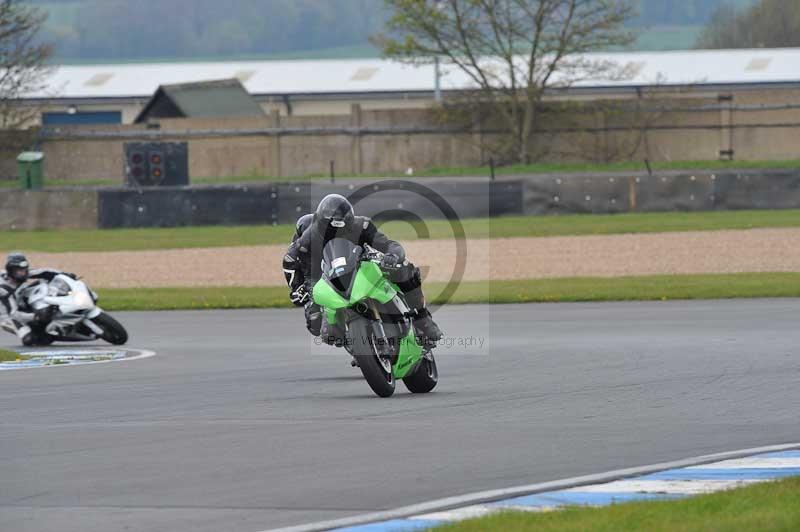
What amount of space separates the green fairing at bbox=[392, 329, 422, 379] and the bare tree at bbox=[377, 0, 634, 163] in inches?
1592

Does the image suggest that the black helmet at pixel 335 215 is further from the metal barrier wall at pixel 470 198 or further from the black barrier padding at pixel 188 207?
the black barrier padding at pixel 188 207

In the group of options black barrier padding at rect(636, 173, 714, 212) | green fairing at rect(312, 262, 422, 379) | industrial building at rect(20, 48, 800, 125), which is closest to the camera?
green fairing at rect(312, 262, 422, 379)

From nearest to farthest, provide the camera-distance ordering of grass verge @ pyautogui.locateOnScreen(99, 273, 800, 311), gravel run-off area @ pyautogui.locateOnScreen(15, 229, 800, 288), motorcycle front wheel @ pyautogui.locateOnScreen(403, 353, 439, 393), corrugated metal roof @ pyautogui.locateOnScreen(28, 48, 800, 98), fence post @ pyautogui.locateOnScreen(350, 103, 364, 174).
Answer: motorcycle front wheel @ pyautogui.locateOnScreen(403, 353, 439, 393)
grass verge @ pyautogui.locateOnScreen(99, 273, 800, 311)
gravel run-off area @ pyautogui.locateOnScreen(15, 229, 800, 288)
fence post @ pyautogui.locateOnScreen(350, 103, 364, 174)
corrugated metal roof @ pyautogui.locateOnScreen(28, 48, 800, 98)

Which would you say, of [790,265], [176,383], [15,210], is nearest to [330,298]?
[176,383]

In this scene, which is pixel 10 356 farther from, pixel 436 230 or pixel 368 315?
pixel 436 230

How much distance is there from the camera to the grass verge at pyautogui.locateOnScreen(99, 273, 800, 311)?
22984 mm

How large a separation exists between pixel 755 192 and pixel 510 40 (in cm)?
1678

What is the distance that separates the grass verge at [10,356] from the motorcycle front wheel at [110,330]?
1.36 meters

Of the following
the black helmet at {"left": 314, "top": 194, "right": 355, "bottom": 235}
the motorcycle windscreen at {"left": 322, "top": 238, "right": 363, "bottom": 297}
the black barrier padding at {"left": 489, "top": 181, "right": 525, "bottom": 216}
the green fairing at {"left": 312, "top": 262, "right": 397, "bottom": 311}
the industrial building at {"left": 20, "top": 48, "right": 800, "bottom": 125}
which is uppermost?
the industrial building at {"left": 20, "top": 48, "right": 800, "bottom": 125}

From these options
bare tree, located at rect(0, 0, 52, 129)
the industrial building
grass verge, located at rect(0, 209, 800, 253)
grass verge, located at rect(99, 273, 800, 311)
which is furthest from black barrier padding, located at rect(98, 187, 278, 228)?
the industrial building

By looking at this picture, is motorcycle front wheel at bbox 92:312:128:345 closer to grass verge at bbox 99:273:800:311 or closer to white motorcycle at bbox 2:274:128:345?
white motorcycle at bbox 2:274:128:345

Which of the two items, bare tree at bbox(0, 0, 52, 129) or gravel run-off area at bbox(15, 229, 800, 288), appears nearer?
gravel run-off area at bbox(15, 229, 800, 288)

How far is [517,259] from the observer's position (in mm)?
29609

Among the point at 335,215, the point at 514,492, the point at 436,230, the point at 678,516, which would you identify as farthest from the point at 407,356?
the point at 436,230
